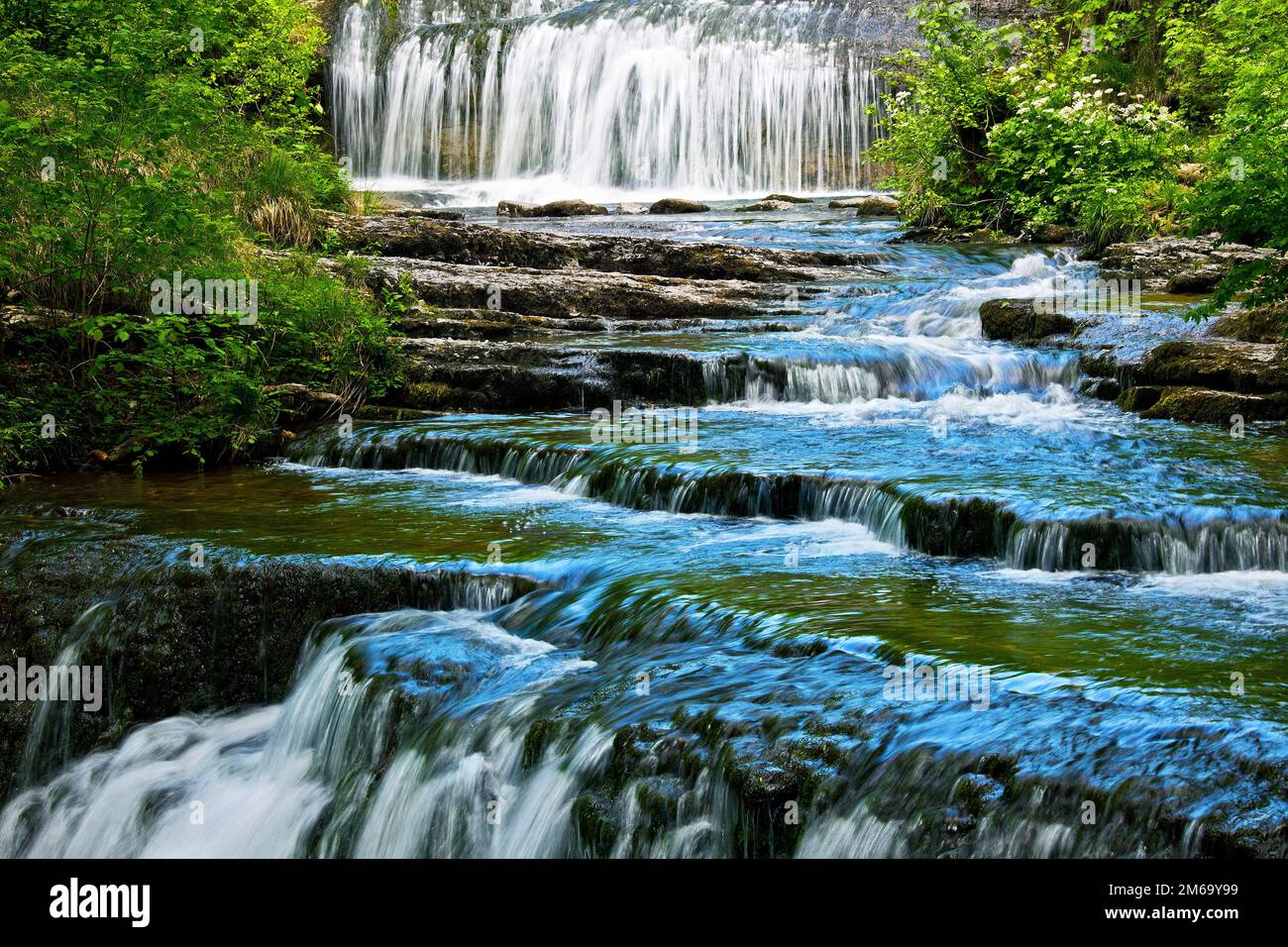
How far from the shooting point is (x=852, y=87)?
27.7 m

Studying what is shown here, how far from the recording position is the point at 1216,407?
987 centimetres

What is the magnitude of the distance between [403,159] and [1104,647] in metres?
27.7

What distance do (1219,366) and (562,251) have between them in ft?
26.4

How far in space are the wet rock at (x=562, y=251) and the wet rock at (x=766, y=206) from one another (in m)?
7.74

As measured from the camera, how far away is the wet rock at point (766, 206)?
2408 cm

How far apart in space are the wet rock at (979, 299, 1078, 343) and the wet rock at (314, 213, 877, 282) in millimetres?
3123

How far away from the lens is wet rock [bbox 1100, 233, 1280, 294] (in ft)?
46.4

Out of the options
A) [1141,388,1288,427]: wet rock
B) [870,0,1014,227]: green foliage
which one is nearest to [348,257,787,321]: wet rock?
[1141,388,1288,427]: wet rock

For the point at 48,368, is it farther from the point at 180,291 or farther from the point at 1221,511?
the point at 1221,511

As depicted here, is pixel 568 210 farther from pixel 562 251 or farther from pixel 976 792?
pixel 976 792

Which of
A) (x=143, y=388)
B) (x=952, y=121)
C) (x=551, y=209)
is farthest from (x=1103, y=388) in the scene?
(x=551, y=209)

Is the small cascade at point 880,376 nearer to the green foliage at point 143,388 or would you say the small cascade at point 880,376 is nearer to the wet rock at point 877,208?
the green foliage at point 143,388

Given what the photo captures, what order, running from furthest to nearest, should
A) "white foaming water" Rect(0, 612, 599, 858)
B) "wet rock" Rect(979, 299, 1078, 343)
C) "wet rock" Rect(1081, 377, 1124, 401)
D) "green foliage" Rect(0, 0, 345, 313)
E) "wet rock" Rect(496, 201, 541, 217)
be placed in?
"wet rock" Rect(496, 201, 541, 217)
"wet rock" Rect(979, 299, 1078, 343)
"wet rock" Rect(1081, 377, 1124, 401)
"green foliage" Rect(0, 0, 345, 313)
"white foaming water" Rect(0, 612, 599, 858)

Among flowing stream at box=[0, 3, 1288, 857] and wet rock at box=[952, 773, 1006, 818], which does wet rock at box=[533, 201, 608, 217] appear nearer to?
flowing stream at box=[0, 3, 1288, 857]
